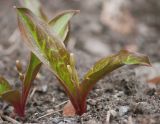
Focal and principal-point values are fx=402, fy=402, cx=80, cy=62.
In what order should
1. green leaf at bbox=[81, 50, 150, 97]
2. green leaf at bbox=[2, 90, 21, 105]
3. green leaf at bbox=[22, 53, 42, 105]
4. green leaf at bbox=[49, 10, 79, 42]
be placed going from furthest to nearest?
green leaf at bbox=[49, 10, 79, 42], green leaf at bbox=[22, 53, 42, 105], green leaf at bbox=[2, 90, 21, 105], green leaf at bbox=[81, 50, 150, 97]

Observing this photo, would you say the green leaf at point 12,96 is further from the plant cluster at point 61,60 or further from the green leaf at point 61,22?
the green leaf at point 61,22

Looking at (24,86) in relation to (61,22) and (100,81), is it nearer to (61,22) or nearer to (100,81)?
(61,22)

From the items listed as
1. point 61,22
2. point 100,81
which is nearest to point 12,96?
point 61,22

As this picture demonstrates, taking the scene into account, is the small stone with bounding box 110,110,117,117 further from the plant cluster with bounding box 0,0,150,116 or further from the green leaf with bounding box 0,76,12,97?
the green leaf with bounding box 0,76,12,97

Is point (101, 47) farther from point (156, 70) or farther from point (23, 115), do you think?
point (23, 115)

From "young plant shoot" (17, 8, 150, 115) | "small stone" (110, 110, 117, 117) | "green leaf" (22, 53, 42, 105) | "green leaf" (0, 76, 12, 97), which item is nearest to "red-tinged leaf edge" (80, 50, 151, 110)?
"young plant shoot" (17, 8, 150, 115)

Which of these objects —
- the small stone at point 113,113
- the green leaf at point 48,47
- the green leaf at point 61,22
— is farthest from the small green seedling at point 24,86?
the small stone at point 113,113

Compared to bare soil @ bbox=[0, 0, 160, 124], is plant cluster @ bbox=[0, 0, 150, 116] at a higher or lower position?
higher
